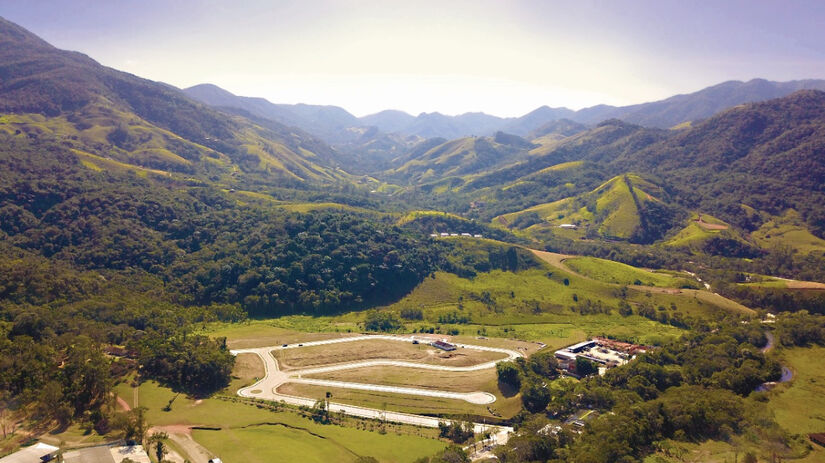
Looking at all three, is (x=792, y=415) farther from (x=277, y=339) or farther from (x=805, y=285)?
(x=277, y=339)

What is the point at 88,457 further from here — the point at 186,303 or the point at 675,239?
the point at 675,239

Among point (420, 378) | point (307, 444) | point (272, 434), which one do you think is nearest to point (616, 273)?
point (420, 378)

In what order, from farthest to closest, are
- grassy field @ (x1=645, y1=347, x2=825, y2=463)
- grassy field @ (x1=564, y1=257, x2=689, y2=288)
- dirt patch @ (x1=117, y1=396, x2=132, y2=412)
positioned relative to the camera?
1. grassy field @ (x1=564, y1=257, x2=689, y2=288)
2. dirt patch @ (x1=117, y1=396, x2=132, y2=412)
3. grassy field @ (x1=645, y1=347, x2=825, y2=463)

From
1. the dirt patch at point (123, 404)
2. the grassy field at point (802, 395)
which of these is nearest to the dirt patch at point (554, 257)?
the grassy field at point (802, 395)

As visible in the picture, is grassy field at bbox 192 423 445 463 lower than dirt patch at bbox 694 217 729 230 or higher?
lower

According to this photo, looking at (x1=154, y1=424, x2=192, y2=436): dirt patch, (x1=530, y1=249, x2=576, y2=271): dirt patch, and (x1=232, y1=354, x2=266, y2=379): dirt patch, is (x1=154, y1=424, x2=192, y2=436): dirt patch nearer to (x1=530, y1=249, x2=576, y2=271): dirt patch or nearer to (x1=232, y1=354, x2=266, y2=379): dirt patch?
(x1=232, y1=354, x2=266, y2=379): dirt patch

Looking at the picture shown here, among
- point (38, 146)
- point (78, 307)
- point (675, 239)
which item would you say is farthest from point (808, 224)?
point (38, 146)

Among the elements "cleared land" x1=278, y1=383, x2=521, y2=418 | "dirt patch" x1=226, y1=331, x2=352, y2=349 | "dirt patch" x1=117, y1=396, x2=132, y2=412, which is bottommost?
"cleared land" x1=278, y1=383, x2=521, y2=418

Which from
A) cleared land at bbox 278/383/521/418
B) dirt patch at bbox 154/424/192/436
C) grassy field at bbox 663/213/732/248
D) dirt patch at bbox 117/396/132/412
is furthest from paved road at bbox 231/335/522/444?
grassy field at bbox 663/213/732/248
